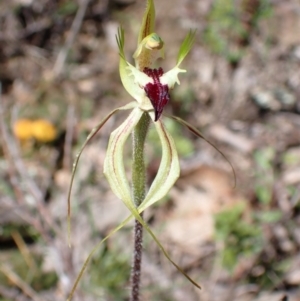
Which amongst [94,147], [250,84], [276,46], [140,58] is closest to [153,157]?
[94,147]

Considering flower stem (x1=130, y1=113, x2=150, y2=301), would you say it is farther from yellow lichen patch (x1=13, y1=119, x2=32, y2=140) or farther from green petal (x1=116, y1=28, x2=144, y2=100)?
yellow lichen patch (x1=13, y1=119, x2=32, y2=140)

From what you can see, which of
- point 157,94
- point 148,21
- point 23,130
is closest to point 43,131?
point 23,130

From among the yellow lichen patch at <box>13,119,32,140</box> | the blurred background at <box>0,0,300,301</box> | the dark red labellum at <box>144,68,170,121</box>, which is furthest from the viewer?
the yellow lichen patch at <box>13,119,32,140</box>

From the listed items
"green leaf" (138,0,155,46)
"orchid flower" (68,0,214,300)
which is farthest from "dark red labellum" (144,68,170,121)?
"green leaf" (138,0,155,46)

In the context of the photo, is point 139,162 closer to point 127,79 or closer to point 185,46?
point 127,79

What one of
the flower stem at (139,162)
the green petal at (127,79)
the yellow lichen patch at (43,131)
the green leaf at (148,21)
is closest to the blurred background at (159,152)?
the yellow lichen patch at (43,131)

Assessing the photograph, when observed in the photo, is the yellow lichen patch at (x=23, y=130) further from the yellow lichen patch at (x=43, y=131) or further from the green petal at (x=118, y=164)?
the green petal at (x=118, y=164)

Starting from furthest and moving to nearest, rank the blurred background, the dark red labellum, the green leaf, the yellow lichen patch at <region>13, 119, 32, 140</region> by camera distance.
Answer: the yellow lichen patch at <region>13, 119, 32, 140</region> < the blurred background < the green leaf < the dark red labellum
